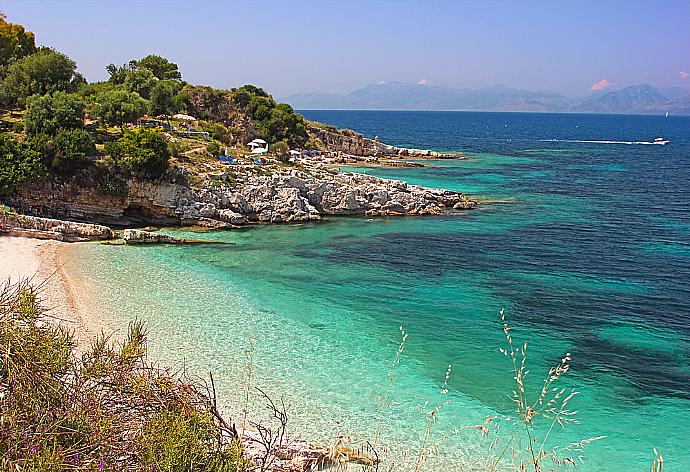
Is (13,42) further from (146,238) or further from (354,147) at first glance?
(354,147)

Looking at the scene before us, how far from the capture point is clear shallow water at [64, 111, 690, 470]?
A: 1489 centimetres

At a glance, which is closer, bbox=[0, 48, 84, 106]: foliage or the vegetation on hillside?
the vegetation on hillside

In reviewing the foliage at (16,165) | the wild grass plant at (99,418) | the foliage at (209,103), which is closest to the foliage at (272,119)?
the foliage at (209,103)

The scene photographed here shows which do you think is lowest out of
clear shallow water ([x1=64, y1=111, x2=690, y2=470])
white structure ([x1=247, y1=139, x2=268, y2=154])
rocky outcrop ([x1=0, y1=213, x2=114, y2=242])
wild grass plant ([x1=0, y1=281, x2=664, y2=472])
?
clear shallow water ([x1=64, y1=111, x2=690, y2=470])

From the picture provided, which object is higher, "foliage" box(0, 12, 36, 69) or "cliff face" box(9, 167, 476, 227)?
Answer: "foliage" box(0, 12, 36, 69)

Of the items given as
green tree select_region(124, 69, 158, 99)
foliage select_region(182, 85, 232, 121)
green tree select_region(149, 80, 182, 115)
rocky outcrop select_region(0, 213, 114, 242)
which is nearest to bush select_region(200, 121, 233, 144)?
green tree select_region(149, 80, 182, 115)

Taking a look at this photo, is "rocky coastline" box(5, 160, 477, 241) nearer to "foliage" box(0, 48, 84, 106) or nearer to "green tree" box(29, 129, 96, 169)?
"green tree" box(29, 129, 96, 169)

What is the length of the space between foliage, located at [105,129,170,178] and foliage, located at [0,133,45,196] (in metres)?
4.65

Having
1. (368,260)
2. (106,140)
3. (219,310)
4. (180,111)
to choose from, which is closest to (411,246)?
(368,260)

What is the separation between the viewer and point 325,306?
22.8m

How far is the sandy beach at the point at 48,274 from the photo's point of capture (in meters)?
19.2

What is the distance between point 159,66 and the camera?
77.5m

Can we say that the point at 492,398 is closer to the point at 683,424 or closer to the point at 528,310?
the point at 683,424

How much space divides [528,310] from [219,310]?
42.0 ft
